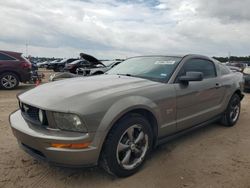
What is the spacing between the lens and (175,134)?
3855mm

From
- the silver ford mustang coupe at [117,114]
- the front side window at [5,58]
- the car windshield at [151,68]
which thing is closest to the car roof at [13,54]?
the front side window at [5,58]

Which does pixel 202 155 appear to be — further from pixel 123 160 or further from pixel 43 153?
pixel 43 153

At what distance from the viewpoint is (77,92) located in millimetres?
3070

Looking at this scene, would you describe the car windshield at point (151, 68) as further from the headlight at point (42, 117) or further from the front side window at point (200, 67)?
the headlight at point (42, 117)

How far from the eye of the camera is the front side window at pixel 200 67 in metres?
4.15

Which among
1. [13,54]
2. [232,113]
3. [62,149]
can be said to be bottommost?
[232,113]

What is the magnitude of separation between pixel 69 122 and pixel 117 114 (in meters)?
0.53

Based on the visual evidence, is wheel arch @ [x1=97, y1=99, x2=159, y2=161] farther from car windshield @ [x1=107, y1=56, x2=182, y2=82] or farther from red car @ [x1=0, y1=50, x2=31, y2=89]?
red car @ [x1=0, y1=50, x2=31, y2=89]

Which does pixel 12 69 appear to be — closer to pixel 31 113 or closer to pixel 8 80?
pixel 8 80

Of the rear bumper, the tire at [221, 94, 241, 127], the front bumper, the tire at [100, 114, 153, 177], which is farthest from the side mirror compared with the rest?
the rear bumper

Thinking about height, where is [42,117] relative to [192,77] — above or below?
below

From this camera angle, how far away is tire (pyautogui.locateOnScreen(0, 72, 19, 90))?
10.4 m

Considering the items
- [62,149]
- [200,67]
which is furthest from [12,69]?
[62,149]

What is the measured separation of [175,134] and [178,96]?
1.87 feet
